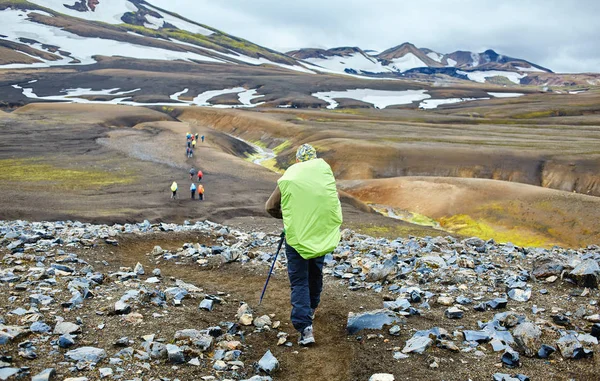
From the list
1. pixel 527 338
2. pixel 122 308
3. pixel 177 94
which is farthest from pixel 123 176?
pixel 177 94

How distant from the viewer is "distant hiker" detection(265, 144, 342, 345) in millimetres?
8094

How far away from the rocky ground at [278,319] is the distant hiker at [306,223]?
0.67 meters

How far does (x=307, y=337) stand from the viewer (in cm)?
818

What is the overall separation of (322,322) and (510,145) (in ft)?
246

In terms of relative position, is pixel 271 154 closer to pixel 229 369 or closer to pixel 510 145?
pixel 510 145

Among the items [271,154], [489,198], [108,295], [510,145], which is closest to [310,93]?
[271,154]

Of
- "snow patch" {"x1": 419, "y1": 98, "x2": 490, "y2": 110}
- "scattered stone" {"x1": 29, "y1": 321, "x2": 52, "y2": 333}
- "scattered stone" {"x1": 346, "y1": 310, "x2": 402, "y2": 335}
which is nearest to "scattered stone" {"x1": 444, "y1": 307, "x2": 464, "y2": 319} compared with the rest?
"scattered stone" {"x1": 346, "y1": 310, "x2": 402, "y2": 335}

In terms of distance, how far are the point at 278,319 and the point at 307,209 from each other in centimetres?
253

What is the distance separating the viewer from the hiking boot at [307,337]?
321 inches

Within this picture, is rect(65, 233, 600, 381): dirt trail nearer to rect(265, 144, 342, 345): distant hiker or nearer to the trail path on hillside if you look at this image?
rect(265, 144, 342, 345): distant hiker

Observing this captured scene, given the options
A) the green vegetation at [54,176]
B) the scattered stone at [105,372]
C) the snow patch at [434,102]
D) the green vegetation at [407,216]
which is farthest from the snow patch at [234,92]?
the scattered stone at [105,372]

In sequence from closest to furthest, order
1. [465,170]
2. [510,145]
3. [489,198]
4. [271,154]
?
[489,198] → [465,170] → [510,145] → [271,154]

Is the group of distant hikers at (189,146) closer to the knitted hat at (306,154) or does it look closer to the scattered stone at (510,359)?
the knitted hat at (306,154)

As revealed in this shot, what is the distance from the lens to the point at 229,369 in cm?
717
